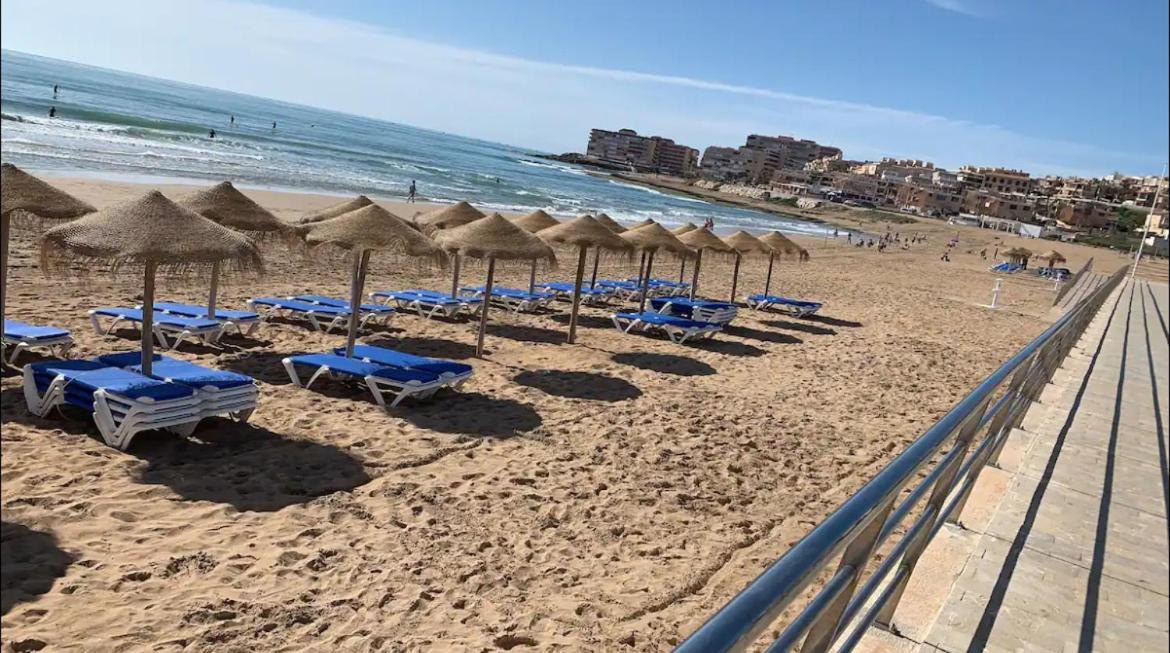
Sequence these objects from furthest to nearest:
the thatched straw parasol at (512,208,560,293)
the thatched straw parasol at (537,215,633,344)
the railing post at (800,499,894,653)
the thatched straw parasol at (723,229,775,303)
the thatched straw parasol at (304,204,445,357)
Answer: the thatched straw parasol at (723,229,775,303), the thatched straw parasol at (512,208,560,293), the thatched straw parasol at (537,215,633,344), the thatched straw parasol at (304,204,445,357), the railing post at (800,499,894,653)

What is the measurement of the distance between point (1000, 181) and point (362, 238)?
485ft

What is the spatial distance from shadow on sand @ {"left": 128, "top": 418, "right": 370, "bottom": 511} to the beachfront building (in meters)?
160

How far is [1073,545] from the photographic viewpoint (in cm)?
353

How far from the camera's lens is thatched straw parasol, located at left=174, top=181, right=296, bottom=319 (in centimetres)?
861

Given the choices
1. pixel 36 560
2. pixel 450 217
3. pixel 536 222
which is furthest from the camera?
pixel 536 222

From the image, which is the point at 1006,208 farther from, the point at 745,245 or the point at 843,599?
the point at 843,599

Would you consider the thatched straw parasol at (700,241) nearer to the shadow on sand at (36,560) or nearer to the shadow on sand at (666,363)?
the shadow on sand at (666,363)

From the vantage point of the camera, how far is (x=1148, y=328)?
14461 mm

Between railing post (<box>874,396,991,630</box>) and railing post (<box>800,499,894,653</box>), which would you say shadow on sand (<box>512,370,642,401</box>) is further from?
railing post (<box>800,499,894,653</box>)

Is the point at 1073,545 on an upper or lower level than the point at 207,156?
lower

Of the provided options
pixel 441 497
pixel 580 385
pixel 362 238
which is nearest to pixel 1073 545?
pixel 441 497

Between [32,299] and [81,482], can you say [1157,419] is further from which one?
[32,299]

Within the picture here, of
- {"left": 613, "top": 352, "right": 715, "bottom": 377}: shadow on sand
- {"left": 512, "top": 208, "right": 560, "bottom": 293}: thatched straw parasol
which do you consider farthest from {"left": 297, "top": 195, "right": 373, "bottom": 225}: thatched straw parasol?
{"left": 613, "top": 352, "right": 715, "bottom": 377}: shadow on sand

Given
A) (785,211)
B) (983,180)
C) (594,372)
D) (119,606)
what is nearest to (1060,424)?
(594,372)
